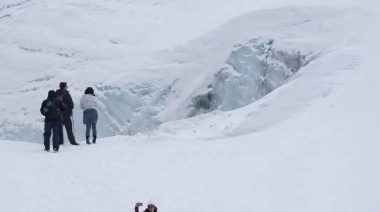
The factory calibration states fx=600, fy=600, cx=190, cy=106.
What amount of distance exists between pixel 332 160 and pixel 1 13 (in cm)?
2421

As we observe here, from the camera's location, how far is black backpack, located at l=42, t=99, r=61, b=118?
1716 centimetres

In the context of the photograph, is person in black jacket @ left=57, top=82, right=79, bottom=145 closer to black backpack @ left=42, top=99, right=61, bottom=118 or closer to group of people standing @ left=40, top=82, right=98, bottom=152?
group of people standing @ left=40, top=82, right=98, bottom=152

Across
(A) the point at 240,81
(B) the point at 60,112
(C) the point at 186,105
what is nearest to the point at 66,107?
(B) the point at 60,112

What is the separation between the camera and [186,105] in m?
24.0

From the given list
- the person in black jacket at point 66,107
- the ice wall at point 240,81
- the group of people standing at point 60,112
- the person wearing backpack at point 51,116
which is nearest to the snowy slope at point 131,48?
the ice wall at point 240,81

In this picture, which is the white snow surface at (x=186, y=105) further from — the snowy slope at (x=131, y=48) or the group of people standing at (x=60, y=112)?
the group of people standing at (x=60, y=112)

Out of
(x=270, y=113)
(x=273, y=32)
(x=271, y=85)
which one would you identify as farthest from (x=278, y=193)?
(x=273, y=32)

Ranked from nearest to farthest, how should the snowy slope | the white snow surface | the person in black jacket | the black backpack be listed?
the white snow surface, the black backpack, the person in black jacket, the snowy slope

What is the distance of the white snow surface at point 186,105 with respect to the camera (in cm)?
1223

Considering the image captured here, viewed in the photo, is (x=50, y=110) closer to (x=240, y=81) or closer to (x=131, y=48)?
(x=240, y=81)

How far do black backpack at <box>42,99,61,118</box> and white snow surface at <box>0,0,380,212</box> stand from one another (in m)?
1.23

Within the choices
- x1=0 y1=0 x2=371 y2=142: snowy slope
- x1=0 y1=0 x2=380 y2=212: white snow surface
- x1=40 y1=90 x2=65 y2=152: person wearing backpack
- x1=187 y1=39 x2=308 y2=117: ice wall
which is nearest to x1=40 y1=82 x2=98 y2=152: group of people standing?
x1=40 y1=90 x2=65 y2=152: person wearing backpack

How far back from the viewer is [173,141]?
674 inches

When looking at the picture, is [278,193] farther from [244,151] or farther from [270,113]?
[270,113]
